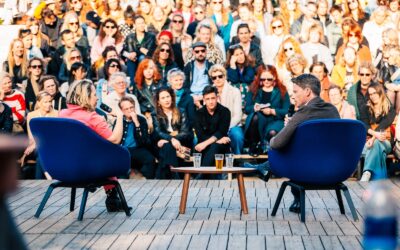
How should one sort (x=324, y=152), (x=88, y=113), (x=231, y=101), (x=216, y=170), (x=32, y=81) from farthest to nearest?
(x=32, y=81) < (x=231, y=101) < (x=216, y=170) < (x=88, y=113) < (x=324, y=152)

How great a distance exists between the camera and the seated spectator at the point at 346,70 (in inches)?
442

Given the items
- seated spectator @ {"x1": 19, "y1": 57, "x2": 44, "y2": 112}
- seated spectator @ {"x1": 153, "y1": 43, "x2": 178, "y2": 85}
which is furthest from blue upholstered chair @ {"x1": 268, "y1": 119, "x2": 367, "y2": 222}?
seated spectator @ {"x1": 19, "y1": 57, "x2": 44, "y2": 112}

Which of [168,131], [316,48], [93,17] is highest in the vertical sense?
[93,17]

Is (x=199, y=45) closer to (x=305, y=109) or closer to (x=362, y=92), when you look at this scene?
(x=362, y=92)

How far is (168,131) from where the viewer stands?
35.4ft

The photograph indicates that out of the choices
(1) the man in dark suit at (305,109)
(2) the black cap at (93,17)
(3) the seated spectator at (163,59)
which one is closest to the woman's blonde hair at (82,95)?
(1) the man in dark suit at (305,109)

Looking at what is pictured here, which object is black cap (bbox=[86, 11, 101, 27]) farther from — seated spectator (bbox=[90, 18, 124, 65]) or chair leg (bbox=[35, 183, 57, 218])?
chair leg (bbox=[35, 183, 57, 218])

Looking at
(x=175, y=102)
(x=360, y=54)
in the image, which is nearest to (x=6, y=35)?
(x=175, y=102)

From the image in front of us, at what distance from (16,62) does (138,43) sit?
5.68 feet

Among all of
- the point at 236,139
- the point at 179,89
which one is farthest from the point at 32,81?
the point at 236,139

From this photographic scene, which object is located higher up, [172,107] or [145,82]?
[145,82]

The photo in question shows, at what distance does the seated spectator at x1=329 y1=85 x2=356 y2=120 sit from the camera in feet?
35.7

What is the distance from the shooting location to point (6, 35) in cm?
1213

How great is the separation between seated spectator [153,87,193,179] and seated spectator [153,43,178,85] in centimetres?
46
